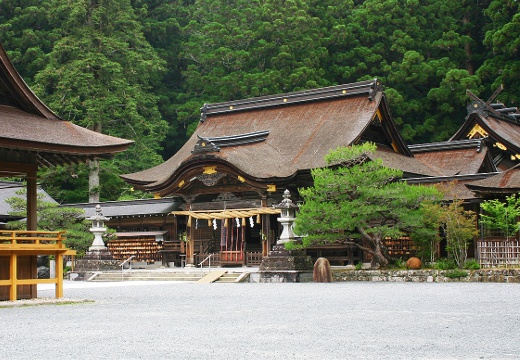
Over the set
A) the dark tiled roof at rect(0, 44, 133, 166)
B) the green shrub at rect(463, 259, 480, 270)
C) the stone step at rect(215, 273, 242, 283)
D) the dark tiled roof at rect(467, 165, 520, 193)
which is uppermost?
the dark tiled roof at rect(0, 44, 133, 166)

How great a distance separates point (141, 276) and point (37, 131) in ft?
35.1

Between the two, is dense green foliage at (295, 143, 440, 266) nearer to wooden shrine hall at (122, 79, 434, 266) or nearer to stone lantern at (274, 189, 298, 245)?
stone lantern at (274, 189, 298, 245)

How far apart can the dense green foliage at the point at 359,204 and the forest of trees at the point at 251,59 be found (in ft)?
62.2

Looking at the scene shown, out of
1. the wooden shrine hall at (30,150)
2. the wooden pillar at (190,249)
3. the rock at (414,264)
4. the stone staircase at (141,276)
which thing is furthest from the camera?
the wooden pillar at (190,249)

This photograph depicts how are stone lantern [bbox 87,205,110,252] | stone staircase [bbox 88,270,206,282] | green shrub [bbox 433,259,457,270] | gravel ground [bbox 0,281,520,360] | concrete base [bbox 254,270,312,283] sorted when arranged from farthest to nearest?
stone lantern [bbox 87,205,110,252], stone staircase [bbox 88,270,206,282], concrete base [bbox 254,270,312,283], green shrub [bbox 433,259,457,270], gravel ground [bbox 0,281,520,360]

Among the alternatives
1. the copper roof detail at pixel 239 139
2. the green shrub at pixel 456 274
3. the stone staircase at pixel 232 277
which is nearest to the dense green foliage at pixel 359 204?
the green shrub at pixel 456 274

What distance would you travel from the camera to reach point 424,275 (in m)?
19.6

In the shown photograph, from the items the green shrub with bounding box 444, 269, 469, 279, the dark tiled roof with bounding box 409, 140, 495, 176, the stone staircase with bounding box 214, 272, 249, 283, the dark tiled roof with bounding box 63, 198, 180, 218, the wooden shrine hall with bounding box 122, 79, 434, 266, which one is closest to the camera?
the green shrub with bounding box 444, 269, 469, 279

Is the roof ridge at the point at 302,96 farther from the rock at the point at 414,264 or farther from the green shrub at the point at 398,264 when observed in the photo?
the rock at the point at 414,264

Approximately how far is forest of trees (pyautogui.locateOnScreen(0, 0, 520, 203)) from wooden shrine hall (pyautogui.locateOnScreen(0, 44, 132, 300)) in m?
21.7

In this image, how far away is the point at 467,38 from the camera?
1608 inches

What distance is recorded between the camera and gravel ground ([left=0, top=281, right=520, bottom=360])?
738 cm

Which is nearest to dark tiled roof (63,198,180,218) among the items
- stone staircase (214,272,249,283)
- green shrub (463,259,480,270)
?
stone staircase (214,272,249,283)

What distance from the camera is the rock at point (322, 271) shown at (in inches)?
797
